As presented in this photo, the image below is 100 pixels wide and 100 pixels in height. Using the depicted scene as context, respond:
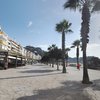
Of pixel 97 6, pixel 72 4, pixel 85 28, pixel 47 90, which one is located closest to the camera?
pixel 47 90

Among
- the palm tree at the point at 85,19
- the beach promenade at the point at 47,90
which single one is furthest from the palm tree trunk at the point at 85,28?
the beach promenade at the point at 47,90

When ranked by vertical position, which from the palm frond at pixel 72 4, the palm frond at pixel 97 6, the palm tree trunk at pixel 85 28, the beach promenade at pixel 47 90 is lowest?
the beach promenade at pixel 47 90

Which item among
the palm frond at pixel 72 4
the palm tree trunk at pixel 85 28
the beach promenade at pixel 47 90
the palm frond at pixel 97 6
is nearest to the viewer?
the beach promenade at pixel 47 90

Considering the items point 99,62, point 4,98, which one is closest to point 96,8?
point 4,98

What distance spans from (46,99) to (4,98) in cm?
217

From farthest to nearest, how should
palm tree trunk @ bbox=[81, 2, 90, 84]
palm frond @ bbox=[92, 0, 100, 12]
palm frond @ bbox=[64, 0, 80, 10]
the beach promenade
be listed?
palm frond @ bbox=[64, 0, 80, 10] → palm tree trunk @ bbox=[81, 2, 90, 84] → palm frond @ bbox=[92, 0, 100, 12] → the beach promenade

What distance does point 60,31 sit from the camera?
1698 inches

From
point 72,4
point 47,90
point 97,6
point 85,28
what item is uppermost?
point 72,4

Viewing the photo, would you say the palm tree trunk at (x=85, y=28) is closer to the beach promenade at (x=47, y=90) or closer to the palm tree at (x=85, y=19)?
the palm tree at (x=85, y=19)

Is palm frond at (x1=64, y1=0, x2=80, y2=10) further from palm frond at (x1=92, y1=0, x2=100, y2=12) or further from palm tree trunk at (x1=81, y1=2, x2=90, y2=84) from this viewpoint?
palm frond at (x1=92, y1=0, x2=100, y2=12)

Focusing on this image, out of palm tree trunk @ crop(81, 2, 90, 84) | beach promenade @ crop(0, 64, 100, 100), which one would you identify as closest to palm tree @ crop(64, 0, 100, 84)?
palm tree trunk @ crop(81, 2, 90, 84)

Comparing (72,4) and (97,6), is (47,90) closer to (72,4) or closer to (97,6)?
(97,6)

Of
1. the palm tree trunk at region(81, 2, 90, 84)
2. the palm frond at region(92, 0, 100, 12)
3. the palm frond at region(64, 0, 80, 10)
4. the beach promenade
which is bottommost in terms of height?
the beach promenade

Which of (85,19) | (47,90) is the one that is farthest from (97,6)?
(47,90)
